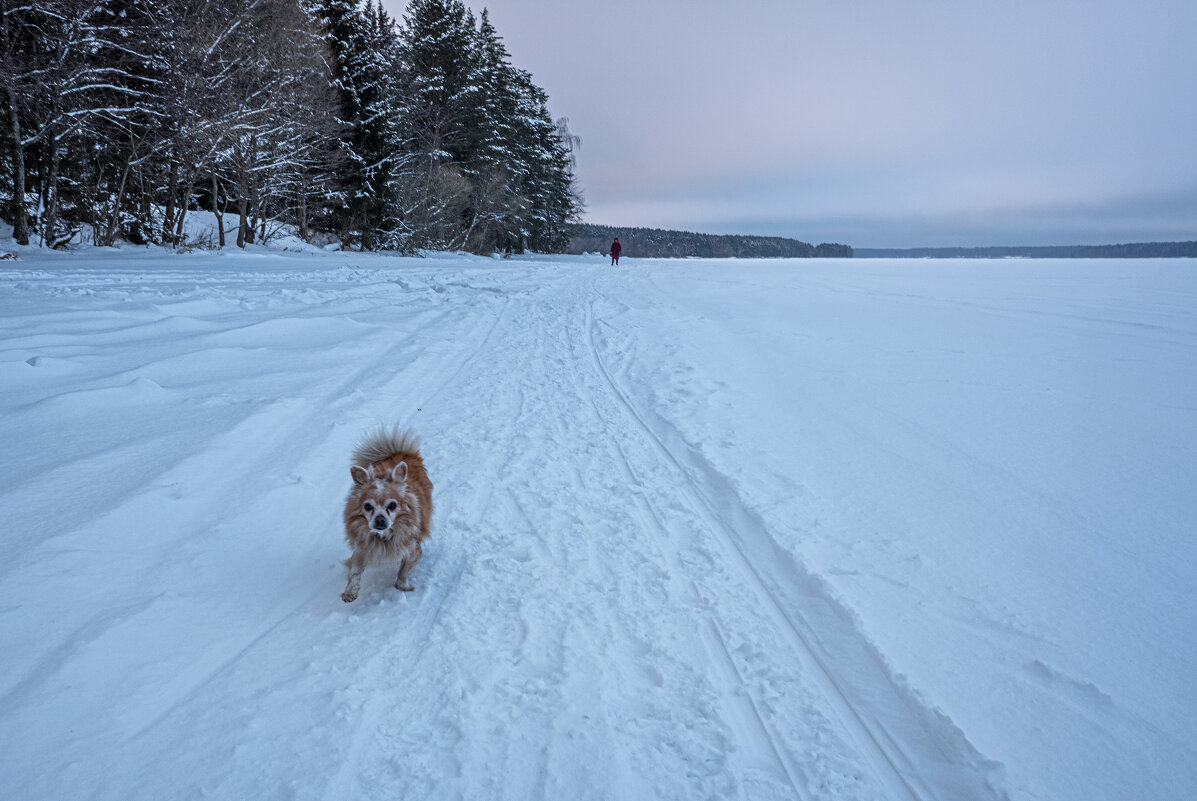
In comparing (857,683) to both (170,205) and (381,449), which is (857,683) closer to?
(381,449)

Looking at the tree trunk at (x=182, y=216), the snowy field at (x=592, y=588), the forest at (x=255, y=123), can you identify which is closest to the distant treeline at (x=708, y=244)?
the forest at (x=255, y=123)

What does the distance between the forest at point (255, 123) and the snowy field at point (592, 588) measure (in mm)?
12704

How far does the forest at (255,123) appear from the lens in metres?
14.1

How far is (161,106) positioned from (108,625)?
19.2 m

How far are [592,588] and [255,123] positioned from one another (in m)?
22.7

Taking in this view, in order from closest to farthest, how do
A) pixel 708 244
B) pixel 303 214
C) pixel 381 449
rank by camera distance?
pixel 381 449 → pixel 303 214 → pixel 708 244

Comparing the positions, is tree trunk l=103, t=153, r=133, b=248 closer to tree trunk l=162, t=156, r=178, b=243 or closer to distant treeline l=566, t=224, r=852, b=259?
tree trunk l=162, t=156, r=178, b=243

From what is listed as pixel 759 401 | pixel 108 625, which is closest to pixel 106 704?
pixel 108 625

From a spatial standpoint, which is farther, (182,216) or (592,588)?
(182,216)

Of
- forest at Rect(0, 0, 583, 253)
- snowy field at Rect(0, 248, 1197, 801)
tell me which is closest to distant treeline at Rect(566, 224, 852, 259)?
forest at Rect(0, 0, 583, 253)

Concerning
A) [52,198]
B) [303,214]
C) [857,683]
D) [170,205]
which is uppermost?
[303,214]

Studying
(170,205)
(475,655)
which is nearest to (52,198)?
(170,205)

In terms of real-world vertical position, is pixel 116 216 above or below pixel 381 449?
above

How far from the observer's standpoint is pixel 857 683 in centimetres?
245
